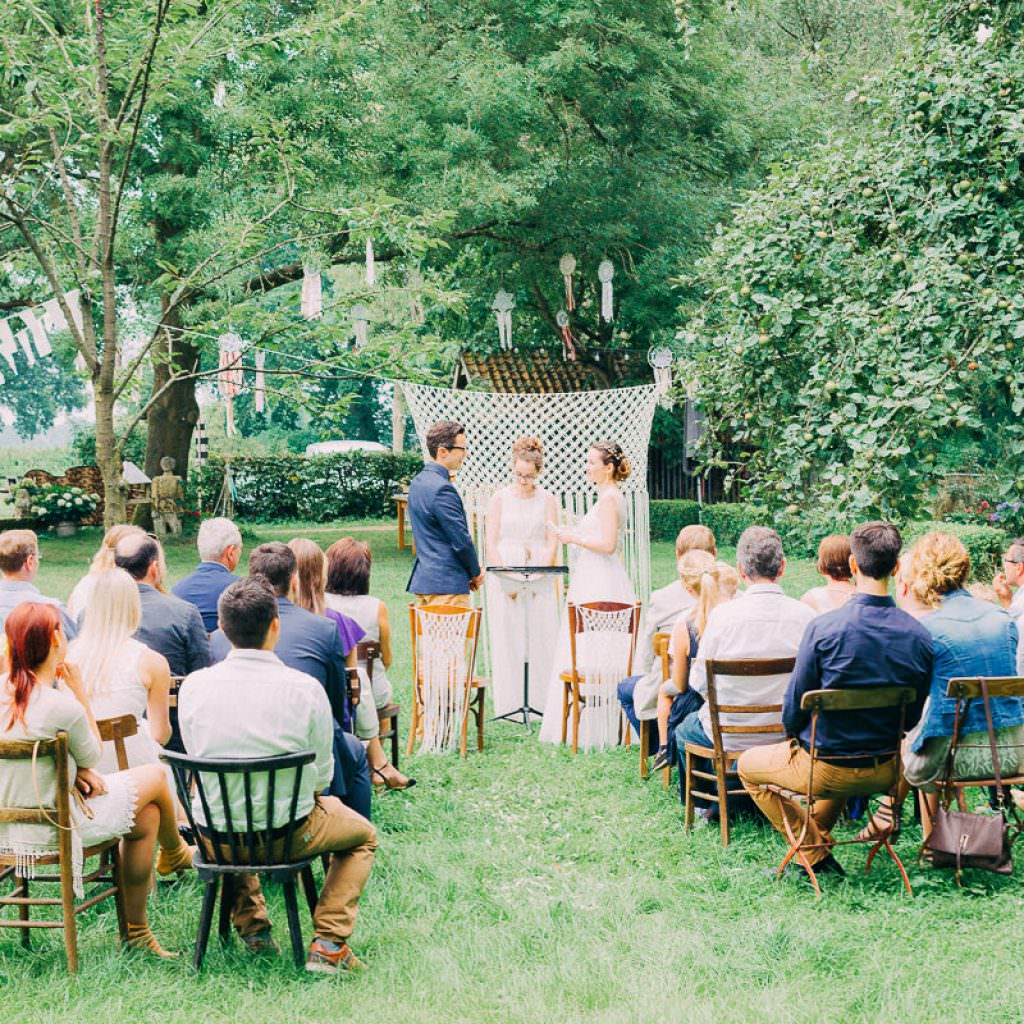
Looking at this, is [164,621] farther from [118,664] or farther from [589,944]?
[589,944]

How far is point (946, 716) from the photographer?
4.36 metres

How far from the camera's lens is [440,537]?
670cm

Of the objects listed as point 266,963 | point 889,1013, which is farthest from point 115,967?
point 889,1013

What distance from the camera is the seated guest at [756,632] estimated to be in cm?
468

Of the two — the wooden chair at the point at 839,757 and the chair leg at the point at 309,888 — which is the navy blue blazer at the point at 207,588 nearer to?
the chair leg at the point at 309,888

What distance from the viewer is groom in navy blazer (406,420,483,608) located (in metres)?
6.62

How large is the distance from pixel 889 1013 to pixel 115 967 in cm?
234

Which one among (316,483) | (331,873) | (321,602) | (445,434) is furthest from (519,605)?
(316,483)

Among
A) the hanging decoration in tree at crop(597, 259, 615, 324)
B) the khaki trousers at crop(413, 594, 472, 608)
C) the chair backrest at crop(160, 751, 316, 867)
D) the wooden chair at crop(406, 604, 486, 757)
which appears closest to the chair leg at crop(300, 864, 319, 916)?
the chair backrest at crop(160, 751, 316, 867)

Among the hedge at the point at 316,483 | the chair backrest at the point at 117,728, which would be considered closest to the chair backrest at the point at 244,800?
the chair backrest at the point at 117,728

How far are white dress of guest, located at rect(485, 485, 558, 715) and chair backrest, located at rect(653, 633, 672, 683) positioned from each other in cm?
176

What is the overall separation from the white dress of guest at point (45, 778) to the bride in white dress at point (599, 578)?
3364 mm

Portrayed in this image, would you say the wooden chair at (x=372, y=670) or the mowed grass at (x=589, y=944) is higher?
the wooden chair at (x=372, y=670)

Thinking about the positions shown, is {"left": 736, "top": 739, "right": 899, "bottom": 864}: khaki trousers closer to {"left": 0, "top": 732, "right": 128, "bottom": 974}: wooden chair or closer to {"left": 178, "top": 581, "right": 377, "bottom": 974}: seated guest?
{"left": 178, "top": 581, "right": 377, "bottom": 974}: seated guest
